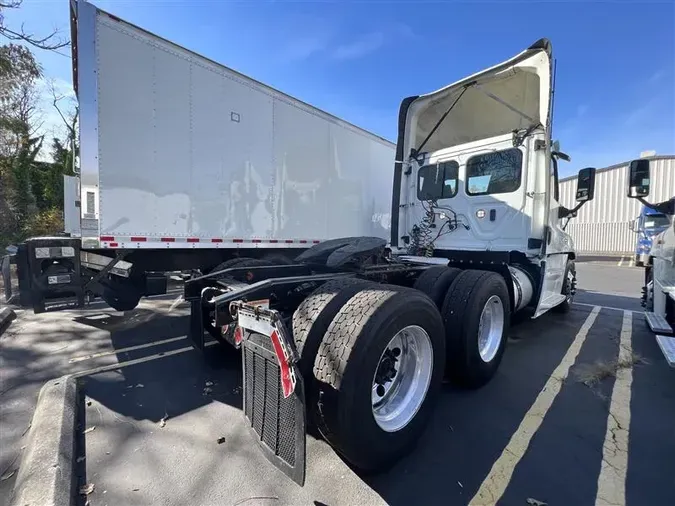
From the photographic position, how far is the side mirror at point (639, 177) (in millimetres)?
4195

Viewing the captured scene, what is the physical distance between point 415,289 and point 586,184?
386 cm

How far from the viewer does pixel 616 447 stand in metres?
2.68

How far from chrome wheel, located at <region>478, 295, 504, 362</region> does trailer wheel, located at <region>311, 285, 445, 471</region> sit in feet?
4.73

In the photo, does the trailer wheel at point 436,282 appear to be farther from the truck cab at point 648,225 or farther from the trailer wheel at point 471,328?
the truck cab at point 648,225

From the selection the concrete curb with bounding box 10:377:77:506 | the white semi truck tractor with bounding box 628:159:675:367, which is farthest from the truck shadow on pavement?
the white semi truck tractor with bounding box 628:159:675:367

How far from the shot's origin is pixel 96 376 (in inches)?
147

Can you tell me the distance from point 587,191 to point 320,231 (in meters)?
4.42

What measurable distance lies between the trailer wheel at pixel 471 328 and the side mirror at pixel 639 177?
211 centimetres

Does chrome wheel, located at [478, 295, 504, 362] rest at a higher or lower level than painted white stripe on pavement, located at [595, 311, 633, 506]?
higher

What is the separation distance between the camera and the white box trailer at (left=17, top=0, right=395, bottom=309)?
4047 mm

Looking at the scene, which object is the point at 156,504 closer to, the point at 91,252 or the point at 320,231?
the point at 91,252

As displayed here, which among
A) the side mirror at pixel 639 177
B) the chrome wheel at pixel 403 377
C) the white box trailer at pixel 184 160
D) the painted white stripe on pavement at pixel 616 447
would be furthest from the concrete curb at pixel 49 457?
the side mirror at pixel 639 177

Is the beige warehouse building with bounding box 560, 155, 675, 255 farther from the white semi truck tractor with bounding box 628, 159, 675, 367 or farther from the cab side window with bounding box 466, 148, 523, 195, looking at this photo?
the cab side window with bounding box 466, 148, 523, 195

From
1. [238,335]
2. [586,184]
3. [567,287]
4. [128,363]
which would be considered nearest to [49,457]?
[238,335]
